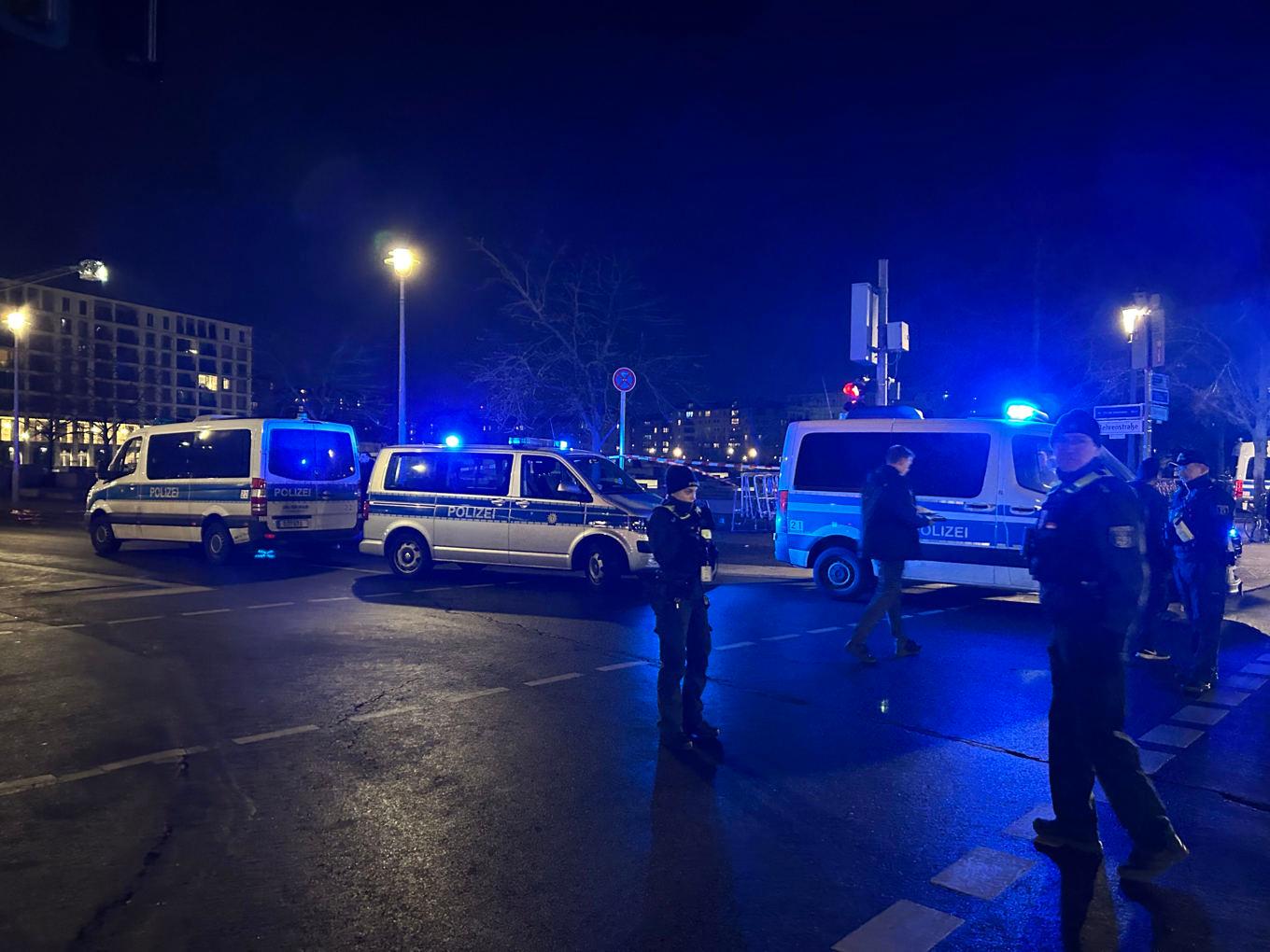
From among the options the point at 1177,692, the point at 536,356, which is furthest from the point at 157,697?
the point at 536,356

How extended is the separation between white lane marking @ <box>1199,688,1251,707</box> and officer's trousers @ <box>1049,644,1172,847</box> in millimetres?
3392

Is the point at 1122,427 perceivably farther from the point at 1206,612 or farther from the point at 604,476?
the point at 604,476

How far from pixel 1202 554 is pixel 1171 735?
1825mm

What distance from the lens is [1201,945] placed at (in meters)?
3.34

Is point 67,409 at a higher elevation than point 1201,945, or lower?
higher

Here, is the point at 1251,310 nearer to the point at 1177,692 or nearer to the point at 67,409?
the point at 1177,692

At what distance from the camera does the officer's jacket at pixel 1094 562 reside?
4008 mm

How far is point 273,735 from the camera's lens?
590 centimetres

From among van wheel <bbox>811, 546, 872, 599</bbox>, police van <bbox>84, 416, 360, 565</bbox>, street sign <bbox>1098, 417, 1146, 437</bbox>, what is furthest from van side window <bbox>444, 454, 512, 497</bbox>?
street sign <bbox>1098, 417, 1146, 437</bbox>

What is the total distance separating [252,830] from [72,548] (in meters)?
16.3

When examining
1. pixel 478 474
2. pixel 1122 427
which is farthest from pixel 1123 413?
pixel 478 474

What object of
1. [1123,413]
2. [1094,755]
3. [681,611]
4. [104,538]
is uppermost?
[1123,413]

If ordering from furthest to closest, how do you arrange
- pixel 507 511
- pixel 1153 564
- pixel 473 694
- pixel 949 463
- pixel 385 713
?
pixel 507 511, pixel 949 463, pixel 1153 564, pixel 473 694, pixel 385 713

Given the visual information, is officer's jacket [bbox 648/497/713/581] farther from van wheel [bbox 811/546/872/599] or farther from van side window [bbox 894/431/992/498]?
van wheel [bbox 811/546/872/599]
